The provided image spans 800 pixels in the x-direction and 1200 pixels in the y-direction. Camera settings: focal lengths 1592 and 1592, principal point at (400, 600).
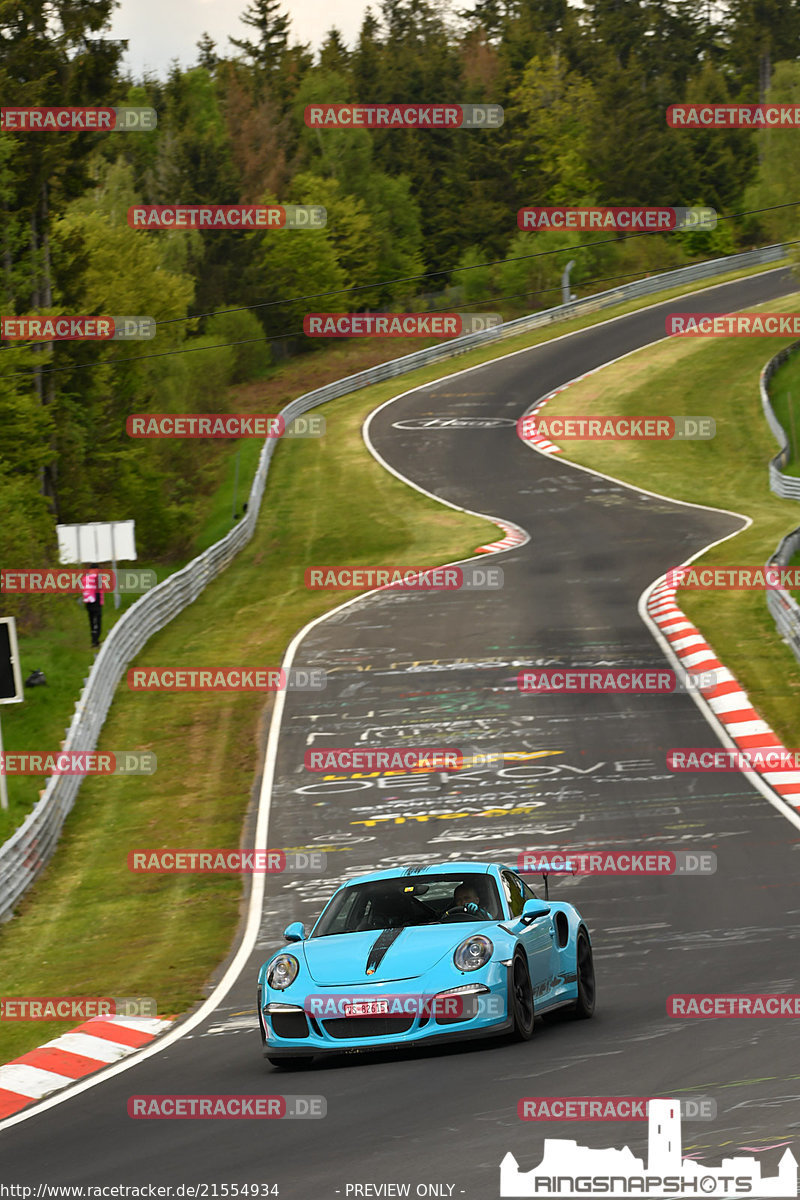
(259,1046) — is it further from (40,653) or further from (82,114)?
(82,114)

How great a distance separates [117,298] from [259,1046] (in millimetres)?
47908

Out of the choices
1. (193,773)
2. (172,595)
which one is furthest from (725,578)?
(193,773)

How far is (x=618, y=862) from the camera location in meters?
17.5

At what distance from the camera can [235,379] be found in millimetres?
75250

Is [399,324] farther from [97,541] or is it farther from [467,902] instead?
[467,902]

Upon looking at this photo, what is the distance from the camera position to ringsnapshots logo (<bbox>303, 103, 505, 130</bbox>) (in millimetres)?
104625

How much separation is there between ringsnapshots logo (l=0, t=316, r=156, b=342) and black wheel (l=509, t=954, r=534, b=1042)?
121 ft

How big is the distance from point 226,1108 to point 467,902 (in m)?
2.61

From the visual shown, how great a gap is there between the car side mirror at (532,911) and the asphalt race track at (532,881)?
2.53 feet

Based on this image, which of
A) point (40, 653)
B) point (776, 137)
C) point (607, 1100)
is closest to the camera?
point (607, 1100)

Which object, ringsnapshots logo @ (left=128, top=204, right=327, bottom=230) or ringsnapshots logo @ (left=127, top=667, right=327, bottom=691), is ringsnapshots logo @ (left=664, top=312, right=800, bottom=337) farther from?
ringsnapshots logo @ (left=127, top=667, right=327, bottom=691)

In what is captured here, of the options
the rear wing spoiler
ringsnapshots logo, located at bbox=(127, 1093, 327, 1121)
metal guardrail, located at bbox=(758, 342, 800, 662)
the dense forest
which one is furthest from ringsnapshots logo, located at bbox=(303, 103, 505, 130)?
ringsnapshots logo, located at bbox=(127, 1093, 327, 1121)

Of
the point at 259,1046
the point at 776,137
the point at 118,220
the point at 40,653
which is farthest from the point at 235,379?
the point at 259,1046

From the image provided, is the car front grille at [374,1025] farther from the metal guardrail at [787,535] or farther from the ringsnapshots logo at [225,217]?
the ringsnapshots logo at [225,217]
